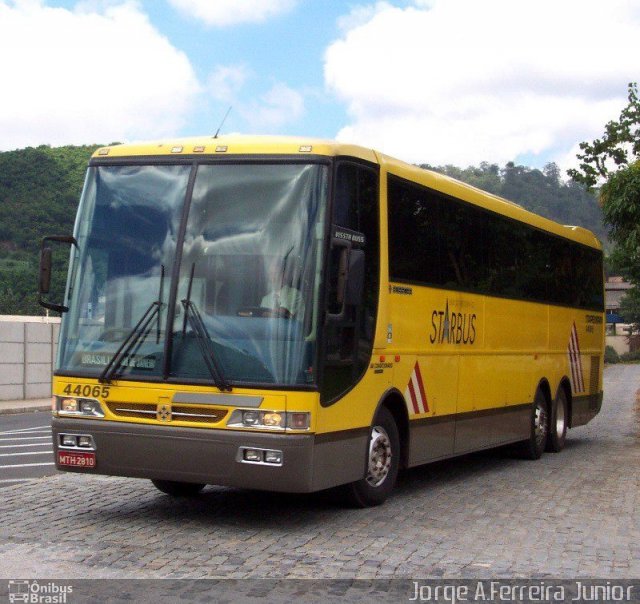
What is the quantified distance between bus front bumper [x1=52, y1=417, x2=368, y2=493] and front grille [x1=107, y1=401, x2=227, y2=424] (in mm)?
89

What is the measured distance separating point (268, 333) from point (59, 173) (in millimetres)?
65023

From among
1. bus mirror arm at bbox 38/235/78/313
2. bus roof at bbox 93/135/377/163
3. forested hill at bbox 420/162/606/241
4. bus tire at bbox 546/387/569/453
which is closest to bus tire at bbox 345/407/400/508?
bus roof at bbox 93/135/377/163

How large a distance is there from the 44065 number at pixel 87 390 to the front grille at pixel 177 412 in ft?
0.34

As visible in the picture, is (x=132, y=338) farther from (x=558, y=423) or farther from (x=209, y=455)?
(x=558, y=423)

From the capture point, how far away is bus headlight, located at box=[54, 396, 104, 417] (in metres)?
9.67

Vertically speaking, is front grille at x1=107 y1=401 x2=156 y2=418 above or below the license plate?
above

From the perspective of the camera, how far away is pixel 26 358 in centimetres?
2870

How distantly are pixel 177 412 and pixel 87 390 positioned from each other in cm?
88

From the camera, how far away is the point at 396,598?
696cm

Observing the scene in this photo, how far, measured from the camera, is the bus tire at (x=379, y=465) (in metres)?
10.4

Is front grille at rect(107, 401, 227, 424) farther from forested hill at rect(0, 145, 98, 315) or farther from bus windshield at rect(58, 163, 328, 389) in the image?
forested hill at rect(0, 145, 98, 315)

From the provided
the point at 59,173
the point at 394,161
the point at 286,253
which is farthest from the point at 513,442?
the point at 59,173

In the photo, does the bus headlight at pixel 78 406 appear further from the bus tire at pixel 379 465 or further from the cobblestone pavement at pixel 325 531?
the bus tire at pixel 379 465

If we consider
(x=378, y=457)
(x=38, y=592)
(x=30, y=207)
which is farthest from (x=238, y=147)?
(x=30, y=207)
